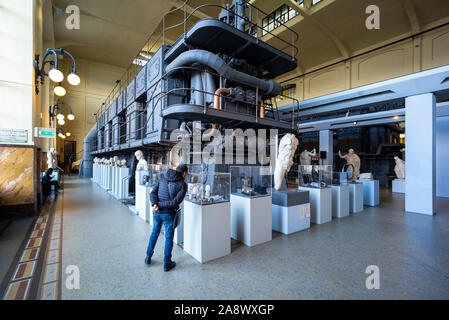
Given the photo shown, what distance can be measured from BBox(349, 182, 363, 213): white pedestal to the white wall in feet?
23.2

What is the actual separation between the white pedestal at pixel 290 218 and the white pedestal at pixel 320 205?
26.3 inches

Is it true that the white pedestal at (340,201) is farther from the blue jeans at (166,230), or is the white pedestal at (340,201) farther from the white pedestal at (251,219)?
the blue jeans at (166,230)

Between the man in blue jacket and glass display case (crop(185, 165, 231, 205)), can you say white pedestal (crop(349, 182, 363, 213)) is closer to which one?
glass display case (crop(185, 165, 231, 205))

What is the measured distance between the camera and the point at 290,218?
4.54 m

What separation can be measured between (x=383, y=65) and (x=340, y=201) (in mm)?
7536

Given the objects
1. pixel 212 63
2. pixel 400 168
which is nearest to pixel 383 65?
pixel 400 168

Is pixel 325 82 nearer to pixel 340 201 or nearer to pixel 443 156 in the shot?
pixel 443 156

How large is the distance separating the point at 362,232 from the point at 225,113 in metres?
4.24

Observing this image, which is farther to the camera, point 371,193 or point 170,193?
point 371,193

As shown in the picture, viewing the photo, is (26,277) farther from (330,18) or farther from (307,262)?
(330,18)

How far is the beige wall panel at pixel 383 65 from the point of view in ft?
28.0

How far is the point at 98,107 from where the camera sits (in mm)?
21047

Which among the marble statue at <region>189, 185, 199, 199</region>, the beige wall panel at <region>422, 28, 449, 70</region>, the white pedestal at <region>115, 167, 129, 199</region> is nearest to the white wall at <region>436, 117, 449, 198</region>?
the beige wall panel at <region>422, 28, 449, 70</region>

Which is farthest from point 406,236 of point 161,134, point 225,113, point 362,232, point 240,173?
point 161,134
